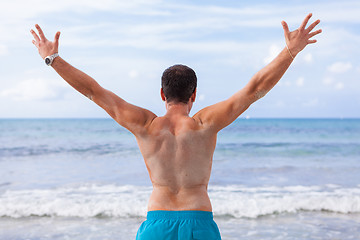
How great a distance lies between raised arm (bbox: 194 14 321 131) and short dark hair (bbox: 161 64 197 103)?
6.2 inches

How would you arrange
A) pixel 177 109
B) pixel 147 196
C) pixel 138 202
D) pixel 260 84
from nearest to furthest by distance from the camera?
pixel 260 84, pixel 177 109, pixel 138 202, pixel 147 196

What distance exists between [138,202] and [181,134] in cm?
610

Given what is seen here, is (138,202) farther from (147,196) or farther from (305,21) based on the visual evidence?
(305,21)

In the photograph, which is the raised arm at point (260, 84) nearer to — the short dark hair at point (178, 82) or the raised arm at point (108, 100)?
the short dark hair at point (178, 82)

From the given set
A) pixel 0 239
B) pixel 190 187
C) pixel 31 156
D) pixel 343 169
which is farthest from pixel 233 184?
pixel 31 156

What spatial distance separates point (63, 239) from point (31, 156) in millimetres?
11929

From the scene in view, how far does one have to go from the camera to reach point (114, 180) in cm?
1145

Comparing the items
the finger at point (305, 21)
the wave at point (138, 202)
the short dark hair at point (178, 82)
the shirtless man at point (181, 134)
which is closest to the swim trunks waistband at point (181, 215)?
the shirtless man at point (181, 134)

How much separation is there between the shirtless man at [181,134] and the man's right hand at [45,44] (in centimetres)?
10

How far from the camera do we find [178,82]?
Answer: 8.16 feet

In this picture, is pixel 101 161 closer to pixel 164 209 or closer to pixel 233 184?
pixel 233 184

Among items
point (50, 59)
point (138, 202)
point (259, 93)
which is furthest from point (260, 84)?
point (138, 202)

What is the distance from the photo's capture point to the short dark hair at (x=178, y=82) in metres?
2.49

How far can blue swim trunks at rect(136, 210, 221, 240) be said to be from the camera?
7.92 feet
